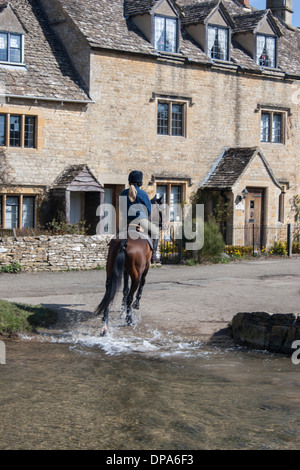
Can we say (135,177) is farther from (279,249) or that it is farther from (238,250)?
(279,249)

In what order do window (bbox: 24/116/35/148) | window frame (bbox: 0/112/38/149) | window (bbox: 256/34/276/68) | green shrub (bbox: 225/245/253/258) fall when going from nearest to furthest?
window frame (bbox: 0/112/38/149) → window (bbox: 24/116/35/148) → green shrub (bbox: 225/245/253/258) → window (bbox: 256/34/276/68)

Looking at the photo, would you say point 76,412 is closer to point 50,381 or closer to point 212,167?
point 50,381

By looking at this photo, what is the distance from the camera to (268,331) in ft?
36.3

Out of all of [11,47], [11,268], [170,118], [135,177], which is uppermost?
[11,47]

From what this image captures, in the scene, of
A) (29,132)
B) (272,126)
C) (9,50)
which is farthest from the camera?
(272,126)

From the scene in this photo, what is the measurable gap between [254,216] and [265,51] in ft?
25.9

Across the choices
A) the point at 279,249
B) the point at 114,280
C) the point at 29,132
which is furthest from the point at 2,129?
the point at 114,280

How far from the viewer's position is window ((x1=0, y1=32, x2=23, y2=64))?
2545cm

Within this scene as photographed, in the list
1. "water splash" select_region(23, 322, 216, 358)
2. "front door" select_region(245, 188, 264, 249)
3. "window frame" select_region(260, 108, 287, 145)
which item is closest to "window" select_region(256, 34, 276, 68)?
"window frame" select_region(260, 108, 287, 145)

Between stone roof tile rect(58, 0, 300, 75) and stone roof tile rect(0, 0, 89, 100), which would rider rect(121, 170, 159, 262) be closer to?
stone roof tile rect(0, 0, 89, 100)

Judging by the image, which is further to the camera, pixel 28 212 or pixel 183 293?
pixel 28 212

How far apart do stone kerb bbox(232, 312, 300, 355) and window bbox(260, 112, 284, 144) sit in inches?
853

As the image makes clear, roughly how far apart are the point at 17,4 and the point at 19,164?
769 centimetres

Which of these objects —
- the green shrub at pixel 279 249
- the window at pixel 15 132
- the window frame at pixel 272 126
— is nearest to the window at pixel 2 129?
the window at pixel 15 132
